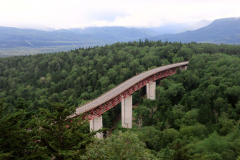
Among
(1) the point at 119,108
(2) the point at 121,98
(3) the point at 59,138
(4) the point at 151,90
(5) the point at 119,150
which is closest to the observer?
(5) the point at 119,150

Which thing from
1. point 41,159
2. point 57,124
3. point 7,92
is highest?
point 57,124

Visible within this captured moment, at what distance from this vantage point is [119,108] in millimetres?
78750

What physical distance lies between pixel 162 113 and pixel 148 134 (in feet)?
57.8

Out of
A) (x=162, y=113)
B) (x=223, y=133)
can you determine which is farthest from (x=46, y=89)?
(x=223, y=133)

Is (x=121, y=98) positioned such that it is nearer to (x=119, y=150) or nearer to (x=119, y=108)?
(x=119, y=108)

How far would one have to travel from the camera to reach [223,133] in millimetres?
45875

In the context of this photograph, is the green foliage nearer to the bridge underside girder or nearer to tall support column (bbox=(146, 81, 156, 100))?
the bridge underside girder

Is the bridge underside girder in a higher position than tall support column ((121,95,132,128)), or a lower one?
higher

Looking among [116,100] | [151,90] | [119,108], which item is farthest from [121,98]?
[151,90]

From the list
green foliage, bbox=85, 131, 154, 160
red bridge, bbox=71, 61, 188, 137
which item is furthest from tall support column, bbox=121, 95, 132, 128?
green foliage, bbox=85, 131, 154, 160

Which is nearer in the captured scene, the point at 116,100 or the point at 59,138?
the point at 59,138

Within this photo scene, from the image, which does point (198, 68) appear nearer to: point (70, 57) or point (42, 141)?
point (42, 141)

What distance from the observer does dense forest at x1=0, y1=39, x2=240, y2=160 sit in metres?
23.3

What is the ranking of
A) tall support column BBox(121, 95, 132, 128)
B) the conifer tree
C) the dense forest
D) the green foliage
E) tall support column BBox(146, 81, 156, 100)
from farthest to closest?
tall support column BBox(146, 81, 156, 100) < tall support column BBox(121, 95, 132, 128) < the conifer tree < the dense forest < the green foliage
